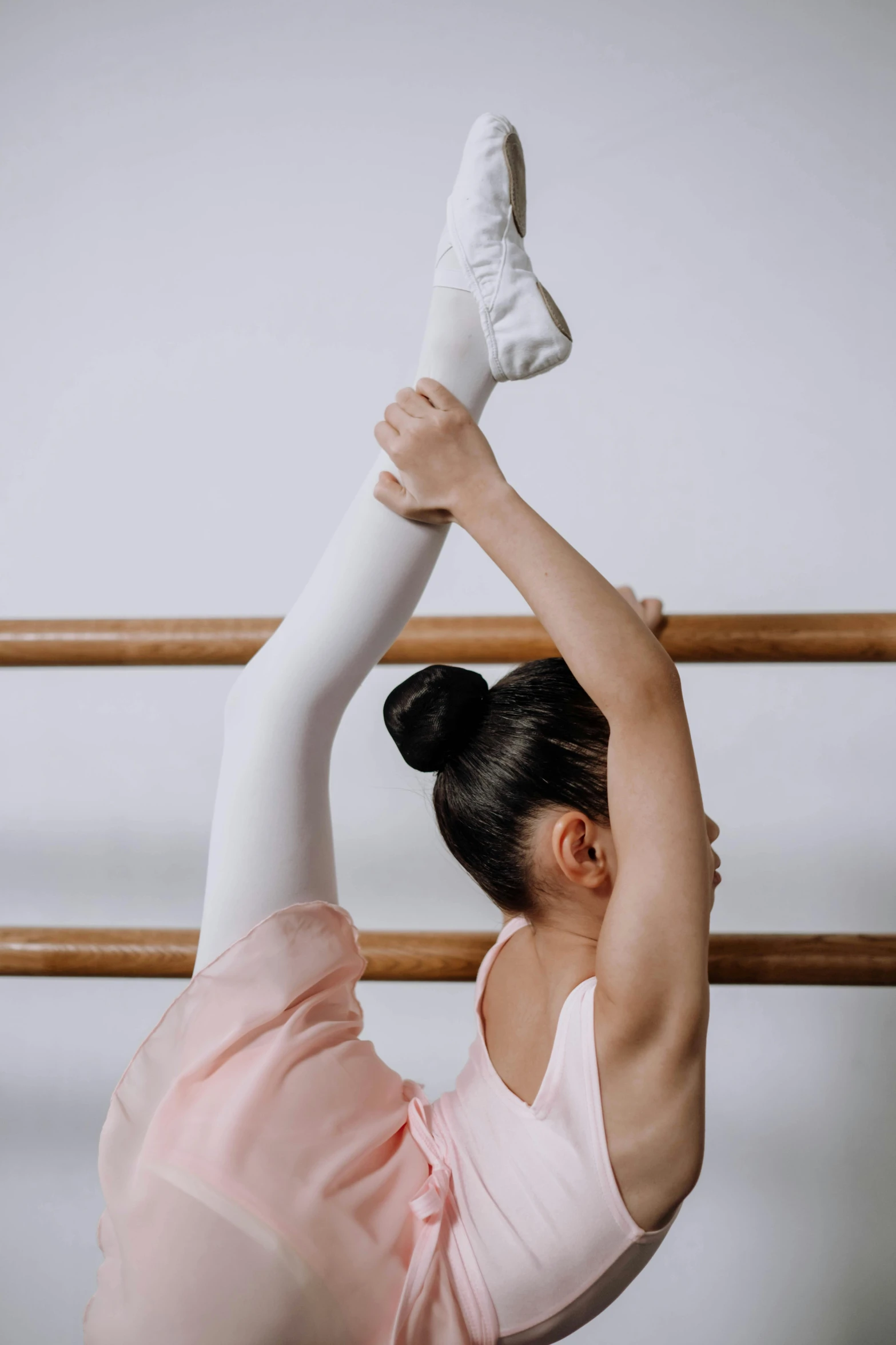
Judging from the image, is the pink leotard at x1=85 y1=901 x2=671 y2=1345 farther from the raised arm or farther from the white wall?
the white wall

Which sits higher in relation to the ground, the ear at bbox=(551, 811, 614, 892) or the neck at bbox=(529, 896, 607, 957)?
the ear at bbox=(551, 811, 614, 892)

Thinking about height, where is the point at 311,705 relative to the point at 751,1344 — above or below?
above

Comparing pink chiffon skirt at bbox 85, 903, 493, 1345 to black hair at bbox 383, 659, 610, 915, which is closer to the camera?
pink chiffon skirt at bbox 85, 903, 493, 1345

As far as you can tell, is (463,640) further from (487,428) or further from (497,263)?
(487,428)

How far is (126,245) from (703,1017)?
3.97 feet

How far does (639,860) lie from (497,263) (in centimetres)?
38

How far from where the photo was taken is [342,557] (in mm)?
642

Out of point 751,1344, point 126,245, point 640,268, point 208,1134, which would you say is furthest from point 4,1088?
point 640,268

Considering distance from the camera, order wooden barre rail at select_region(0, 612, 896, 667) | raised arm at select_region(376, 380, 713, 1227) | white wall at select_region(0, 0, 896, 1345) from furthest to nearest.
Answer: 1. white wall at select_region(0, 0, 896, 1345)
2. wooden barre rail at select_region(0, 612, 896, 667)
3. raised arm at select_region(376, 380, 713, 1227)

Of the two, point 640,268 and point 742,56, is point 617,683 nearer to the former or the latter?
point 640,268

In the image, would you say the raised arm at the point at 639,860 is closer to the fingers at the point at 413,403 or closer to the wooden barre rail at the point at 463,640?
the fingers at the point at 413,403

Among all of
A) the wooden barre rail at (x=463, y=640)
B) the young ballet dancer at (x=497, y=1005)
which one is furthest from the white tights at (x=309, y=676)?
the wooden barre rail at (x=463, y=640)

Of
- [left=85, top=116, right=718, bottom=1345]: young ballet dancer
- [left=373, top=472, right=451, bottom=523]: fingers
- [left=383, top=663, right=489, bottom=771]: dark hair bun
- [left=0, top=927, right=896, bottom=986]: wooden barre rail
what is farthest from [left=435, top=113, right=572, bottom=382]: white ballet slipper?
[left=0, top=927, right=896, bottom=986]: wooden barre rail

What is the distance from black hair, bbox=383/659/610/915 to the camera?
0.66 metres
